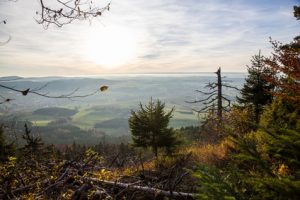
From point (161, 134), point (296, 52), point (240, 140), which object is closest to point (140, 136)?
point (161, 134)

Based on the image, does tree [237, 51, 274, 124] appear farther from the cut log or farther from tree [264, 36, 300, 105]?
the cut log

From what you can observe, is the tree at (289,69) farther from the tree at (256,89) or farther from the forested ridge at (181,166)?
the tree at (256,89)

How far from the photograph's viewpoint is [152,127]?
19.6m

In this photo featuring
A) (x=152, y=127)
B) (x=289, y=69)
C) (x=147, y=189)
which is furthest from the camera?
(x=152, y=127)

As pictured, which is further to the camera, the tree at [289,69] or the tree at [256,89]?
the tree at [256,89]

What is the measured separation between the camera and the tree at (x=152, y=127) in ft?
64.4

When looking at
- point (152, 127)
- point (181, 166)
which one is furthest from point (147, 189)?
point (152, 127)

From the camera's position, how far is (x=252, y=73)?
23.0 meters

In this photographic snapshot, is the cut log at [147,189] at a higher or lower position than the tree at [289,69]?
lower

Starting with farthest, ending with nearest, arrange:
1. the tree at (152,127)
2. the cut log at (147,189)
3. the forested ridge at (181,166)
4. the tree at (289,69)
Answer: the tree at (152,127)
the tree at (289,69)
the cut log at (147,189)
the forested ridge at (181,166)

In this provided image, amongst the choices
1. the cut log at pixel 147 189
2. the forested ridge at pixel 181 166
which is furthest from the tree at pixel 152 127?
the cut log at pixel 147 189

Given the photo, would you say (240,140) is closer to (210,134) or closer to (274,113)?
(274,113)

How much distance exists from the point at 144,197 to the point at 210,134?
89.3 feet

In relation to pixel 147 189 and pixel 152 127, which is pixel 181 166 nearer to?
pixel 147 189
